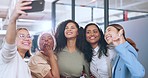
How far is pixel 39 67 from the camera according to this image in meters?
1.73

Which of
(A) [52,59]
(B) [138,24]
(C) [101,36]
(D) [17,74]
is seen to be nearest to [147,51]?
(B) [138,24]

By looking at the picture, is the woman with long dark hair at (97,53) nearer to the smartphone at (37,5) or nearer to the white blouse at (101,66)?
the white blouse at (101,66)

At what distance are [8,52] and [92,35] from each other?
869 mm

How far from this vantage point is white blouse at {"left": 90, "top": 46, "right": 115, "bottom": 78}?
1.88 m

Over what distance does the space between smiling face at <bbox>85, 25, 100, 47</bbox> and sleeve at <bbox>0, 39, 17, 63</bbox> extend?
80 cm

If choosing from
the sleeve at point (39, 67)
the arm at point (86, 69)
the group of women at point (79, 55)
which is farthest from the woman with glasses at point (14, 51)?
the arm at point (86, 69)

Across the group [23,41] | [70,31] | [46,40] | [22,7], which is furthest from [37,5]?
[70,31]

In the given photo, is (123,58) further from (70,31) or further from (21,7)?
(21,7)

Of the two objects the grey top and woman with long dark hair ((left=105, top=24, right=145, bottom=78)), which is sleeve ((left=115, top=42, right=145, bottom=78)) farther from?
the grey top

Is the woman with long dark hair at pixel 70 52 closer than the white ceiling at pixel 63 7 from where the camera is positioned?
Yes

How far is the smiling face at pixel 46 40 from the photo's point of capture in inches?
72.2

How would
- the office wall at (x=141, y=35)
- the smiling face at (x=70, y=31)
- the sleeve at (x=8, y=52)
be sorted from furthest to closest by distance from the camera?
1. the office wall at (x=141, y=35)
2. the smiling face at (x=70, y=31)
3. the sleeve at (x=8, y=52)

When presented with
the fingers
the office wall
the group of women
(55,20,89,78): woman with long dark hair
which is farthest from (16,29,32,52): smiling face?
the office wall

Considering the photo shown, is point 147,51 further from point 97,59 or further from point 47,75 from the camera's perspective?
point 47,75
